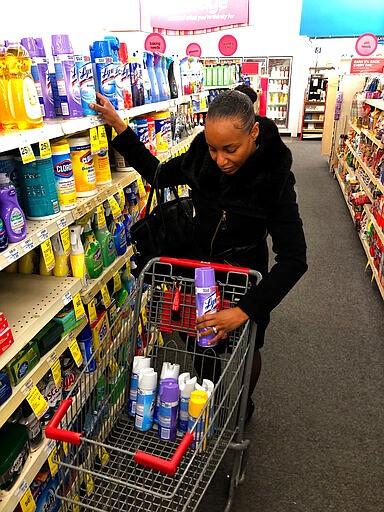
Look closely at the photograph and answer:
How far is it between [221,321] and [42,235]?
2.39ft

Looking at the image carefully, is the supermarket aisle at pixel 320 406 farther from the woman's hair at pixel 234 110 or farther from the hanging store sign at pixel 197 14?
the hanging store sign at pixel 197 14

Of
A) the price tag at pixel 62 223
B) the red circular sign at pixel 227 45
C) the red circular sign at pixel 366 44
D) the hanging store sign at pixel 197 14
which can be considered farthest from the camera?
the hanging store sign at pixel 197 14

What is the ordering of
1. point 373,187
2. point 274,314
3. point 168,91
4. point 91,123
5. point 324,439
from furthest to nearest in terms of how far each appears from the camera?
point 373,187
point 274,314
point 168,91
point 324,439
point 91,123

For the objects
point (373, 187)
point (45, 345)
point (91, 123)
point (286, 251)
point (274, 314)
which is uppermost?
point (91, 123)

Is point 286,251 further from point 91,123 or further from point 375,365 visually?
point 375,365

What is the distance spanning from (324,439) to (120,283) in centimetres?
147

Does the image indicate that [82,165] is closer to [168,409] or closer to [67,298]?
[67,298]

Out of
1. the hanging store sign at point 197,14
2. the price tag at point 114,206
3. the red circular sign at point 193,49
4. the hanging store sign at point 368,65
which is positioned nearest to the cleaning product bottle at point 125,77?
the price tag at point 114,206

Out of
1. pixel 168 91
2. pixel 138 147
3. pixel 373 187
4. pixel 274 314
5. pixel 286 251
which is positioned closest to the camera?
pixel 286 251

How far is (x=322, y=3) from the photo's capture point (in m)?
12.6

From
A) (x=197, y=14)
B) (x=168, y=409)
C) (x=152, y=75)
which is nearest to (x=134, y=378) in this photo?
(x=168, y=409)

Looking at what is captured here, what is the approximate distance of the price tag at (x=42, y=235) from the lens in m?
1.64

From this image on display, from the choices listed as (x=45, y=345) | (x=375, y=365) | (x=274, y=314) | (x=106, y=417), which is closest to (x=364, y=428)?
(x=375, y=365)

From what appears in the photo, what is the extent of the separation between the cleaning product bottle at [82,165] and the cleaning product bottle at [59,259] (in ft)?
0.83
